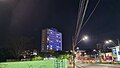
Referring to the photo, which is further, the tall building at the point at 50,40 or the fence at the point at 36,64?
the tall building at the point at 50,40

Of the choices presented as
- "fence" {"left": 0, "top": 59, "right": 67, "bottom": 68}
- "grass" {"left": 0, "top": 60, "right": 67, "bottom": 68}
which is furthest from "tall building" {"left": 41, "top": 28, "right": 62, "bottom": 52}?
"grass" {"left": 0, "top": 60, "right": 67, "bottom": 68}

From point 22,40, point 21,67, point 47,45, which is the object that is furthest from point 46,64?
point 47,45

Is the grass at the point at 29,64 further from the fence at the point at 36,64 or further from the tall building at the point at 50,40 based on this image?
the tall building at the point at 50,40

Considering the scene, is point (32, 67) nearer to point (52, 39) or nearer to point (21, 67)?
point (21, 67)

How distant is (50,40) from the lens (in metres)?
160

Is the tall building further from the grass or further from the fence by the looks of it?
the grass

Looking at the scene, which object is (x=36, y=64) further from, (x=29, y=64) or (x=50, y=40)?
(x=50, y=40)

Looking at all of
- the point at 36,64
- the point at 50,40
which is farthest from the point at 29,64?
the point at 50,40

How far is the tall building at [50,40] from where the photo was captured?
154 metres

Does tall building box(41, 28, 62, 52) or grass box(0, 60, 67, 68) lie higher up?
tall building box(41, 28, 62, 52)

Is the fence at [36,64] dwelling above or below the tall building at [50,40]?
below

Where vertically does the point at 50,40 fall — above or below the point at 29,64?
above

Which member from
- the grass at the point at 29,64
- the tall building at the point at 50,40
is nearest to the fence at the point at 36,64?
the grass at the point at 29,64

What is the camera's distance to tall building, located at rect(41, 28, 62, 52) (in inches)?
6048
